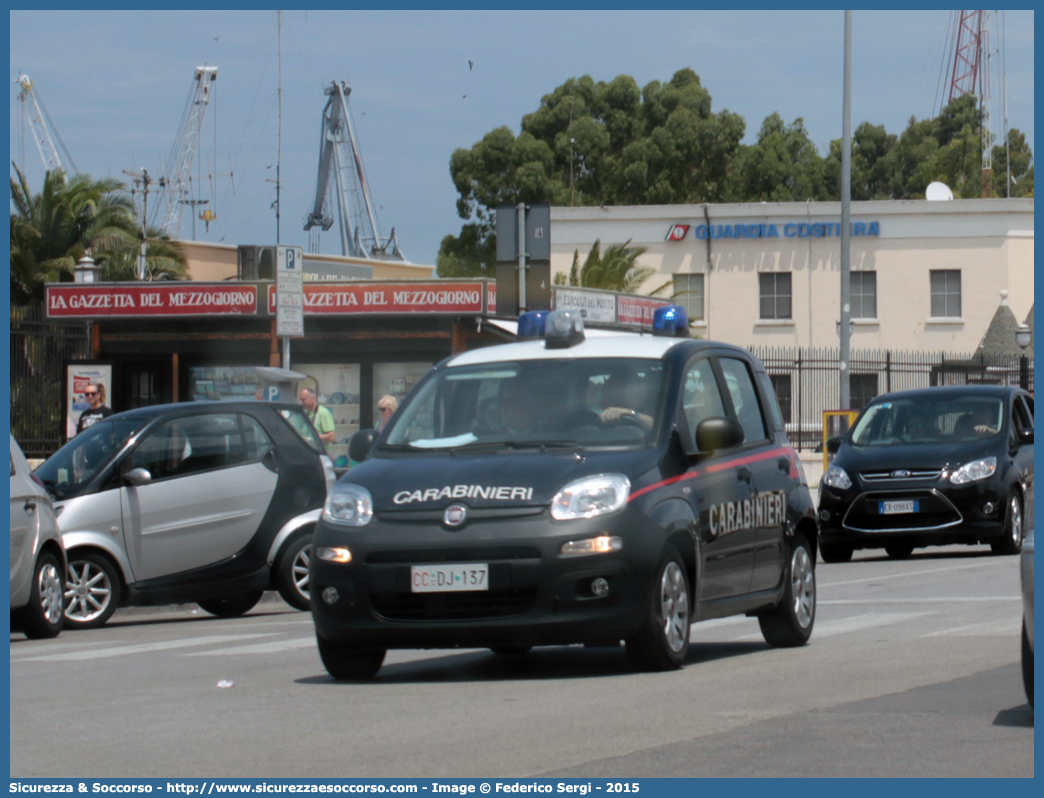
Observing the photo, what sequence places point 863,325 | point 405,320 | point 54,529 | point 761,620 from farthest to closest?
point 863,325 < point 405,320 < point 54,529 < point 761,620

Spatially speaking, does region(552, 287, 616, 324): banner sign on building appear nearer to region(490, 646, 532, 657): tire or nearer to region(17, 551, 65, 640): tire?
region(17, 551, 65, 640): tire

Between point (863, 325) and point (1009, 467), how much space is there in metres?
31.0

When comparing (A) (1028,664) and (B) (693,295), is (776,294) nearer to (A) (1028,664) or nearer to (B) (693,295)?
(B) (693,295)

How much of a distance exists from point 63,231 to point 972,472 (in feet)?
111

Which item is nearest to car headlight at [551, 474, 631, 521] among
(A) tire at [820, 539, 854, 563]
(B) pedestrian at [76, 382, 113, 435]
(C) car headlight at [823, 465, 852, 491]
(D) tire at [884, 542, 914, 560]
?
(C) car headlight at [823, 465, 852, 491]

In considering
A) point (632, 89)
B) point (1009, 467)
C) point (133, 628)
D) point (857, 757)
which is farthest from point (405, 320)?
point (632, 89)

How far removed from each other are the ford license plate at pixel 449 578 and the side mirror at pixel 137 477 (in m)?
5.69

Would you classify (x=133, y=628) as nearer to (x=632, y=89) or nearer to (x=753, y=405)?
(x=753, y=405)

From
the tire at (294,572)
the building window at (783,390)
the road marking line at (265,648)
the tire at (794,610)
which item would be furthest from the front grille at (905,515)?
the building window at (783,390)

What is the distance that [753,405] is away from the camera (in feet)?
32.6

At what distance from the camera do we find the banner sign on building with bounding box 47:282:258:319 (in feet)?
105

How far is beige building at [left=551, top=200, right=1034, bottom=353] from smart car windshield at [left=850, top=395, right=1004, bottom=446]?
29.6 metres

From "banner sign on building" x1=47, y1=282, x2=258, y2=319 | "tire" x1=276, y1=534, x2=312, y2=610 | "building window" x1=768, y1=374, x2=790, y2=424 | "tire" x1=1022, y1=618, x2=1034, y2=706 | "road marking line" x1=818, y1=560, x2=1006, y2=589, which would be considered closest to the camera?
"tire" x1=1022, y1=618, x2=1034, y2=706

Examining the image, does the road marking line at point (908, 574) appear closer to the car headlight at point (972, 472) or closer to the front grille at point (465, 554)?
the car headlight at point (972, 472)
